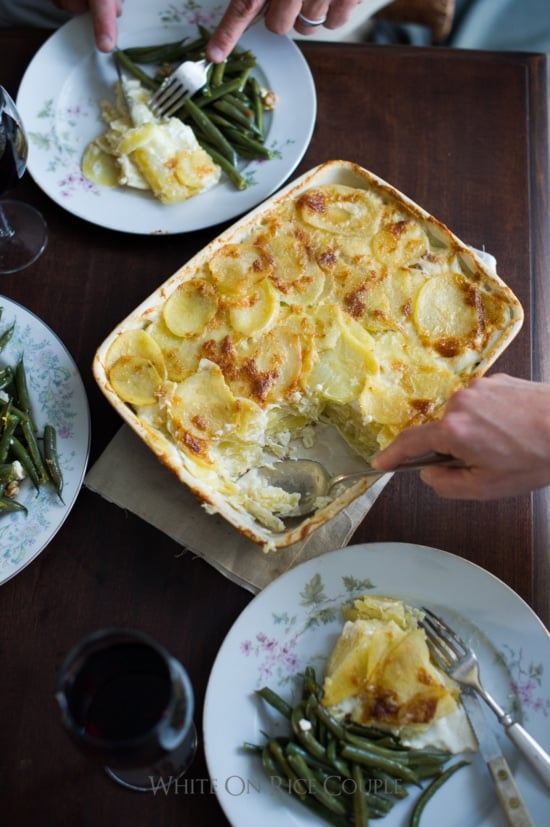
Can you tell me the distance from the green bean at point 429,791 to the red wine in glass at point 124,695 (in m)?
0.66

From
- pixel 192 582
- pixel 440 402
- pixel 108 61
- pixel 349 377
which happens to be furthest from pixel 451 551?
pixel 108 61

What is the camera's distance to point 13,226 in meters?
2.98

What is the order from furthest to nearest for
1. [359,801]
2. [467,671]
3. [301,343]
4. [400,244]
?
[400,244] < [301,343] < [467,671] < [359,801]

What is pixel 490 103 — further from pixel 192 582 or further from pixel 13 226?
pixel 192 582

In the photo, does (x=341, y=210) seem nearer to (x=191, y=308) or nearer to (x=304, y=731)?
(x=191, y=308)

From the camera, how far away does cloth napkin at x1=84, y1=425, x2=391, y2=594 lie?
8.22 feet

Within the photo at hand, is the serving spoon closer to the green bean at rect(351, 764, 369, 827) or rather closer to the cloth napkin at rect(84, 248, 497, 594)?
the cloth napkin at rect(84, 248, 497, 594)

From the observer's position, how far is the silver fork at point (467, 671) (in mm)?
2143

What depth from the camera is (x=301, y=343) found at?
8.42ft

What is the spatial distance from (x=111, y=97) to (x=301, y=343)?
1.34 meters

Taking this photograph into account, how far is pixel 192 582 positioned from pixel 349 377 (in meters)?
0.81

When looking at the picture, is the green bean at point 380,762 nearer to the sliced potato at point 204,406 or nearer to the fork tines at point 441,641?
the fork tines at point 441,641

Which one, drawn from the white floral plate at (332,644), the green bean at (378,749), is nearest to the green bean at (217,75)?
the white floral plate at (332,644)

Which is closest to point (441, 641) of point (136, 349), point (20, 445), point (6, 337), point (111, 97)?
point (136, 349)
